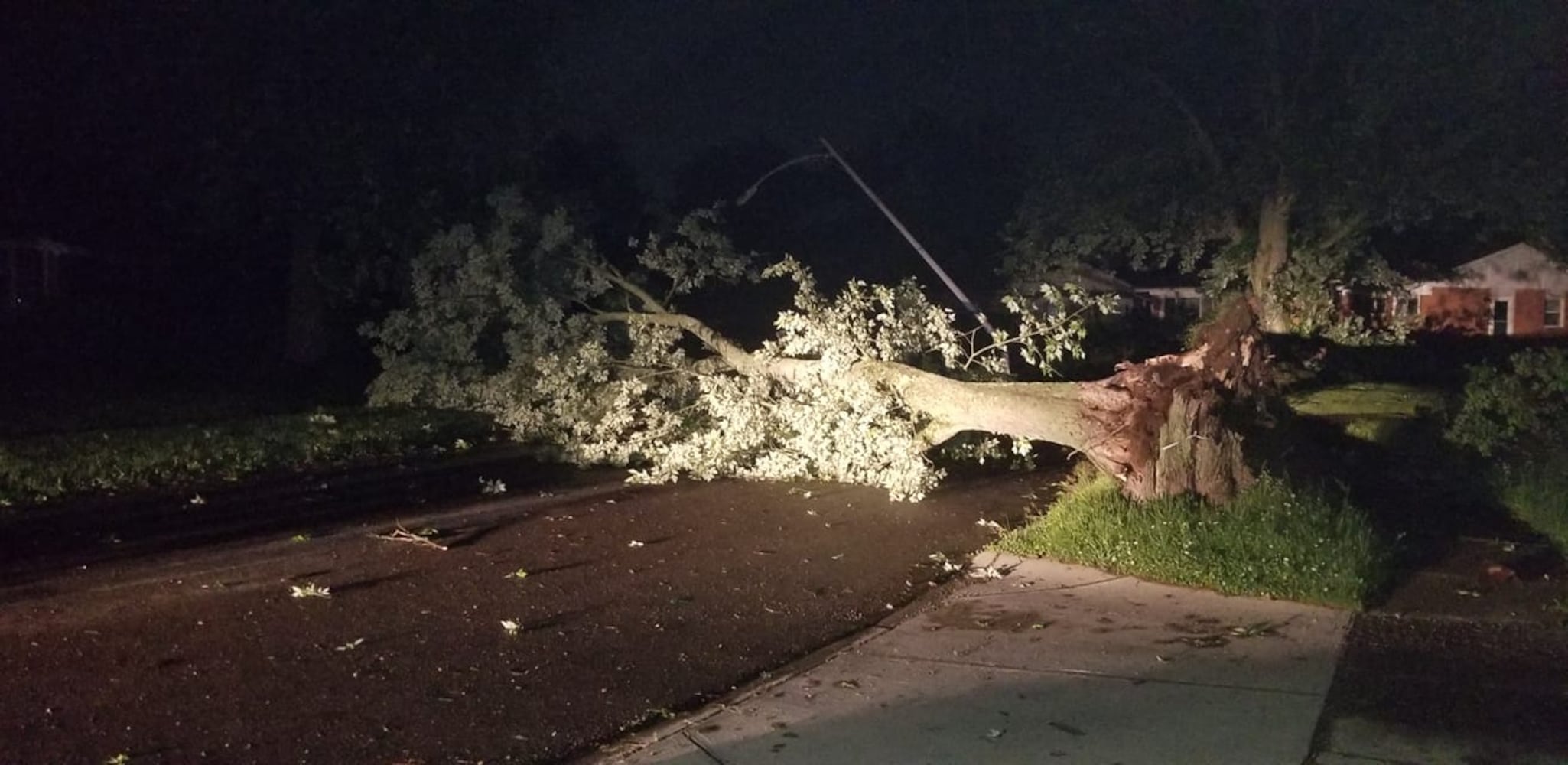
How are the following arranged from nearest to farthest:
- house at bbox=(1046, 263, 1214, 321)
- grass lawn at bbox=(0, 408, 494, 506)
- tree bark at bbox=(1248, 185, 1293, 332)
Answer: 1. grass lawn at bbox=(0, 408, 494, 506)
2. tree bark at bbox=(1248, 185, 1293, 332)
3. house at bbox=(1046, 263, 1214, 321)

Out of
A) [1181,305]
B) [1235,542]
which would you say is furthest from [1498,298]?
[1235,542]

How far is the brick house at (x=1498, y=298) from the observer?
39.4 m

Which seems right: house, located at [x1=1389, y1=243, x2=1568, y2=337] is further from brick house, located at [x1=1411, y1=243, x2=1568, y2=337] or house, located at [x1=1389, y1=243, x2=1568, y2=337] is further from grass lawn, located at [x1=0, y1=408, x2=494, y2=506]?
grass lawn, located at [x1=0, y1=408, x2=494, y2=506]

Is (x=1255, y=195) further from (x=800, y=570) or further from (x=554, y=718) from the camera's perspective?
(x=554, y=718)

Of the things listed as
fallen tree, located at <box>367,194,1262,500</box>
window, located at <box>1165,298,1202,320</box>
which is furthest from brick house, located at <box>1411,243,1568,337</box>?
fallen tree, located at <box>367,194,1262,500</box>

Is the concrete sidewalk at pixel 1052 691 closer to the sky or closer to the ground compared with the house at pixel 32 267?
closer to the ground

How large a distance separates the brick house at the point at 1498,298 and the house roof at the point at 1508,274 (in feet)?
0.06

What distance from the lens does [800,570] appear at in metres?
9.48

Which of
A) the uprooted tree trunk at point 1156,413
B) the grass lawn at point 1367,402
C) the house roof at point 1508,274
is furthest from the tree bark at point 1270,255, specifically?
the uprooted tree trunk at point 1156,413

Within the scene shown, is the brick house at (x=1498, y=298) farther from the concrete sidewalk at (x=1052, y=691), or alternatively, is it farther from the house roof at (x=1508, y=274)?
the concrete sidewalk at (x=1052, y=691)

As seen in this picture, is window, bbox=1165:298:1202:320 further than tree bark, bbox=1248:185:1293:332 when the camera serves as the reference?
Yes

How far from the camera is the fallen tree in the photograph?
1038 cm

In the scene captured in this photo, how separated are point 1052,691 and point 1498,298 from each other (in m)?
38.1

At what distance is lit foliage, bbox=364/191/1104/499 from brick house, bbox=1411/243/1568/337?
29.5 m
